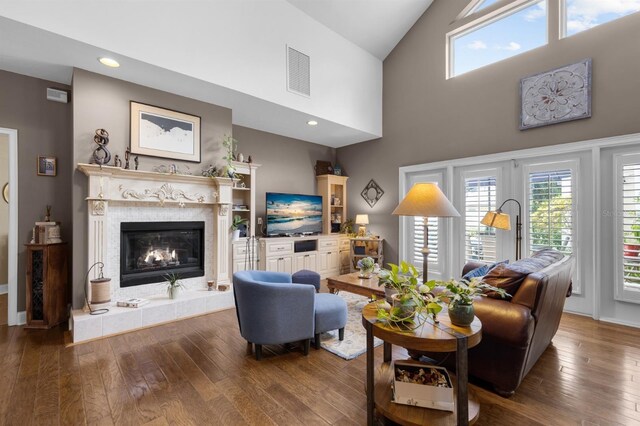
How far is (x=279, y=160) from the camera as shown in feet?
19.6

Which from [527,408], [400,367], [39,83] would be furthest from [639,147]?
[39,83]

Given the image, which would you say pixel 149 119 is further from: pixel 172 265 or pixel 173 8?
pixel 172 265

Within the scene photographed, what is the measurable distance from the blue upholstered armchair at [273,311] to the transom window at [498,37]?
15.4 feet

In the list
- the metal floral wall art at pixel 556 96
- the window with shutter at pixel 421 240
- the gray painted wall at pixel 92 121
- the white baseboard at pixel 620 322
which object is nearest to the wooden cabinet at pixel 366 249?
the window with shutter at pixel 421 240

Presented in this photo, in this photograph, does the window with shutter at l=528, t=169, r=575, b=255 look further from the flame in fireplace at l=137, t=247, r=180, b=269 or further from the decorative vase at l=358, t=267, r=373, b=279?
the flame in fireplace at l=137, t=247, r=180, b=269

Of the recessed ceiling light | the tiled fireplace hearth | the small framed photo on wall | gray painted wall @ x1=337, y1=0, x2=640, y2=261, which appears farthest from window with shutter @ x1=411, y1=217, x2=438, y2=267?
the small framed photo on wall

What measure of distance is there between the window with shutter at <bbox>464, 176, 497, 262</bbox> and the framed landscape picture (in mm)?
4362

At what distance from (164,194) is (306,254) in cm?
275

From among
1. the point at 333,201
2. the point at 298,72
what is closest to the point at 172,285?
the point at 298,72

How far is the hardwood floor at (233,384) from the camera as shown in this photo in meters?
1.87

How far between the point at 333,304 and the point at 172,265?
8.08ft

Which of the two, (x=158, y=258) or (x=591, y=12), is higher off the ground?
(x=591, y=12)

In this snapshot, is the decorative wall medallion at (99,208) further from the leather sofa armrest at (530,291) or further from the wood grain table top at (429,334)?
the leather sofa armrest at (530,291)

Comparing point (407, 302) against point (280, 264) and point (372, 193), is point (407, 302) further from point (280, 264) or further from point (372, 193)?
point (372, 193)
